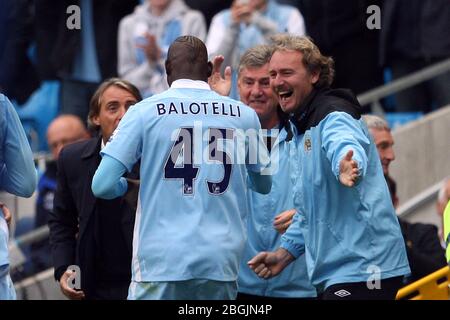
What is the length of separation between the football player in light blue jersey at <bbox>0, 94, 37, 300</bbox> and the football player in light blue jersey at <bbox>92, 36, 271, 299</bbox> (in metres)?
0.43

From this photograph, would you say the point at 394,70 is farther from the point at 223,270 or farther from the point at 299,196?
the point at 223,270

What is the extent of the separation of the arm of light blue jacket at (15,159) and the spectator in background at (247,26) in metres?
3.96

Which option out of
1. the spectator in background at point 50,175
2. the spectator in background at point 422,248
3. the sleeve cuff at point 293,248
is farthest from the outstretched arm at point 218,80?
the spectator in background at point 50,175

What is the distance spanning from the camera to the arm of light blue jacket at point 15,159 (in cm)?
641

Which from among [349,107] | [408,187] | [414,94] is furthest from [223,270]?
[414,94]

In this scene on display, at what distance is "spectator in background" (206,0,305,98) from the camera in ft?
34.2

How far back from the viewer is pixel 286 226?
738 cm

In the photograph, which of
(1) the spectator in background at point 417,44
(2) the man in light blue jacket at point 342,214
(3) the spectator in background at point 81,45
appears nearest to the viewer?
(2) the man in light blue jacket at point 342,214

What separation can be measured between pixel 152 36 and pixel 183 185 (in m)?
4.92

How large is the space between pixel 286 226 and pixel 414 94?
4.48m

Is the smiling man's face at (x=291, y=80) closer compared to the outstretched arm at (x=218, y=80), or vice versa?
the outstretched arm at (x=218, y=80)

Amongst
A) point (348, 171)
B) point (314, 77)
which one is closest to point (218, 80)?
point (314, 77)

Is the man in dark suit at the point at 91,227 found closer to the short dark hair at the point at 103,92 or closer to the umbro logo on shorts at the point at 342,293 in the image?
the short dark hair at the point at 103,92

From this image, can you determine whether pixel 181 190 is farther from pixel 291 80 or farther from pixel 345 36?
pixel 345 36
